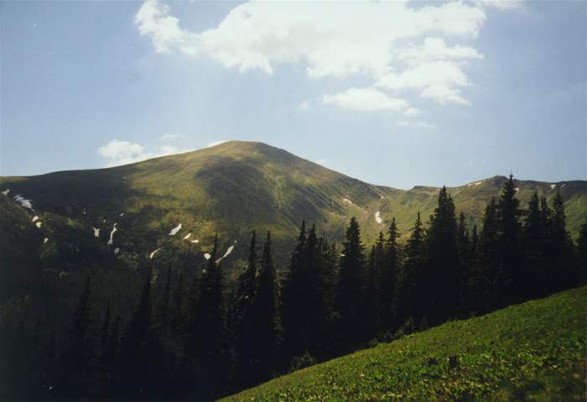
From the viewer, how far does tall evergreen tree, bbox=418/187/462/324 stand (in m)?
61.9

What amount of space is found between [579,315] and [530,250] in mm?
37227

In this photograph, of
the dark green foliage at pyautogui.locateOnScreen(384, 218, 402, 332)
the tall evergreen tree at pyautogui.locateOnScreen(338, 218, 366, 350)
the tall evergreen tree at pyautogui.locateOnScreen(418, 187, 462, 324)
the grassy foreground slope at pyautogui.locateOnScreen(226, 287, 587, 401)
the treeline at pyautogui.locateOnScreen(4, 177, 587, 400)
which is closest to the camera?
the grassy foreground slope at pyautogui.locateOnScreen(226, 287, 587, 401)

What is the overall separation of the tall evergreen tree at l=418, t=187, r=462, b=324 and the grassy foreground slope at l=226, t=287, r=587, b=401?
2076 cm

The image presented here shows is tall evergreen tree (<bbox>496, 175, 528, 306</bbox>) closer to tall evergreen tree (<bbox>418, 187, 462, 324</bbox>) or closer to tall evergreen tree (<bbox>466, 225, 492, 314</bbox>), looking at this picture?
tall evergreen tree (<bbox>466, 225, 492, 314</bbox>)

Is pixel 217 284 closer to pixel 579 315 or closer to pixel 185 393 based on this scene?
pixel 185 393

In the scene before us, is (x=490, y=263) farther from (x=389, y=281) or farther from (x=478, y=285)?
(x=389, y=281)

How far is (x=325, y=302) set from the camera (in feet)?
227

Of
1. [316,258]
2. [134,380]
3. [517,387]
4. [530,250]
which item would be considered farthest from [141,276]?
[517,387]

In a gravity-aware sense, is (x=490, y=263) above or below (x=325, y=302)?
above

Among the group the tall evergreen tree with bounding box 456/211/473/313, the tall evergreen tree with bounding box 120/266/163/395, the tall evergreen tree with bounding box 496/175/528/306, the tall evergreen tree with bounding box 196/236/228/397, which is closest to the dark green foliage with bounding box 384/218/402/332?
the tall evergreen tree with bounding box 456/211/473/313

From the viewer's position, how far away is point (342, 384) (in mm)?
32750

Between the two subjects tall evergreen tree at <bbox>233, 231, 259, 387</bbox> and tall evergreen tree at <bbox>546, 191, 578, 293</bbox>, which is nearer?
tall evergreen tree at <bbox>546, 191, 578, 293</bbox>

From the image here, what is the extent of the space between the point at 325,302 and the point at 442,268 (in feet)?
52.5

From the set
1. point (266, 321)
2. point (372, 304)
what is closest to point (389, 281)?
point (372, 304)
